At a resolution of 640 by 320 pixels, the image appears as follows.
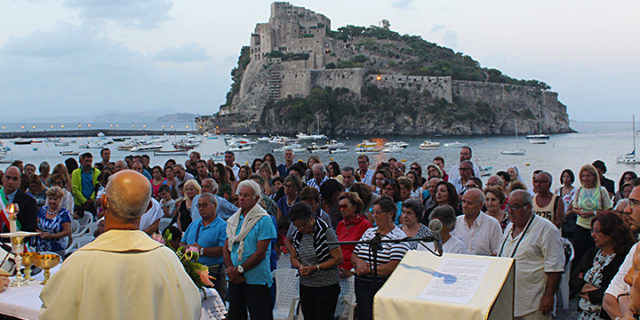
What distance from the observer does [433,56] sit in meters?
95.9

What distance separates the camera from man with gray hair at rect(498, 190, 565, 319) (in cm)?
351

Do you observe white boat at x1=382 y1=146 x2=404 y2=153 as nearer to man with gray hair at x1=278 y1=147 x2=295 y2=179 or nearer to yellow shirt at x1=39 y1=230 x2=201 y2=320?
man with gray hair at x1=278 y1=147 x2=295 y2=179

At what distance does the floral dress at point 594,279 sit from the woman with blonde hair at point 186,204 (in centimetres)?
392

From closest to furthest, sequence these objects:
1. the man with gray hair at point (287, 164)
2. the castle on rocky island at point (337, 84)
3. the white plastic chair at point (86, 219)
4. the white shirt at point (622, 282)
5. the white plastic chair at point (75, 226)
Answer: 1. the white shirt at point (622, 282)
2. the white plastic chair at point (75, 226)
3. the white plastic chair at point (86, 219)
4. the man with gray hair at point (287, 164)
5. the castle on rocky island at point (337, 84)

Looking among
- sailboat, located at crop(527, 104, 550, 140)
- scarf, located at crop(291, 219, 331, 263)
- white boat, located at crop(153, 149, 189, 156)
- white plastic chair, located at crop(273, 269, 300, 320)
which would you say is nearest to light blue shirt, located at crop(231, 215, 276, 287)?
scarf, located at crop(291, 219, 331, 263)

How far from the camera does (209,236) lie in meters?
4.43

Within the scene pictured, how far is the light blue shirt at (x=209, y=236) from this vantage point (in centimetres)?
443

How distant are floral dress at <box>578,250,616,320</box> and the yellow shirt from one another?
8.44 feet

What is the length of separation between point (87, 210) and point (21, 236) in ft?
14.2

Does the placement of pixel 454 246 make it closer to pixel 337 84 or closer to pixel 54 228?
pixel 54 228

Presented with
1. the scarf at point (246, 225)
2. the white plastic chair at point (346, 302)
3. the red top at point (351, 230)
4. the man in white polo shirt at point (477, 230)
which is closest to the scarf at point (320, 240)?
the red top at point (351, 230)

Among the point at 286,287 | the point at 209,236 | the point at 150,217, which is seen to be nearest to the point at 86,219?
the point at 150,217

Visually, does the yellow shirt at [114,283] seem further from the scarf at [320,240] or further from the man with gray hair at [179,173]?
the man with gray hair at [179,173]

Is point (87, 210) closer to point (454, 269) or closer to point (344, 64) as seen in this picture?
point (454, 269)
